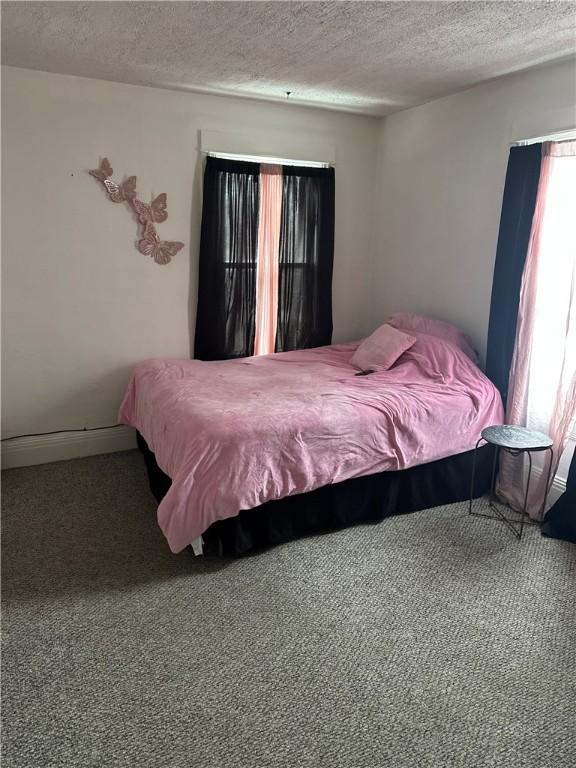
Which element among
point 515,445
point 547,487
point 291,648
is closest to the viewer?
point 291,648

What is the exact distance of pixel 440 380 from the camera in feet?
11.3

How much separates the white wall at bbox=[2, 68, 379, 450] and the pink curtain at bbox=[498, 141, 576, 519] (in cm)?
183

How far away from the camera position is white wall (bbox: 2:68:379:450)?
3418 mm

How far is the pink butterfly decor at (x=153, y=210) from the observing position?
3730 millimetres

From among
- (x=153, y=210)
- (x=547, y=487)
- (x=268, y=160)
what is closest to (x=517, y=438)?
(x=547, y=487)

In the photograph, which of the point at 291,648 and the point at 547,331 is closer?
the point at 291,648

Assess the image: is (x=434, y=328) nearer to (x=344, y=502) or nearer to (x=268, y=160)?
(x=344, y=502)

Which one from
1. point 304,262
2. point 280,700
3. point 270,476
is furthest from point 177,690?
point 304,262

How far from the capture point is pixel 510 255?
10.9ft

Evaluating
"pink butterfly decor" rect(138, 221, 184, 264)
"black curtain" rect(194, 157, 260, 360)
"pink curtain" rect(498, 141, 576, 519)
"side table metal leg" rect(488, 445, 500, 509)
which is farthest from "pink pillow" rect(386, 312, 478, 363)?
"pink butterfly decor" rect(138, 221, 184, 264)

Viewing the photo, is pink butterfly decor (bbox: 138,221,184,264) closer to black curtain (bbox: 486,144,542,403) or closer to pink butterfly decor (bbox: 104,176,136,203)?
pink butterfly decor (bbox: 104,176,136,203)

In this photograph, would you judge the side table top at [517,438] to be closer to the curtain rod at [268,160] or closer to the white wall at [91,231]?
the white wall at [91,231]

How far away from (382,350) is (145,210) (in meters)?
1.84

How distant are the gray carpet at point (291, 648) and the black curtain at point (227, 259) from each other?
148cm
